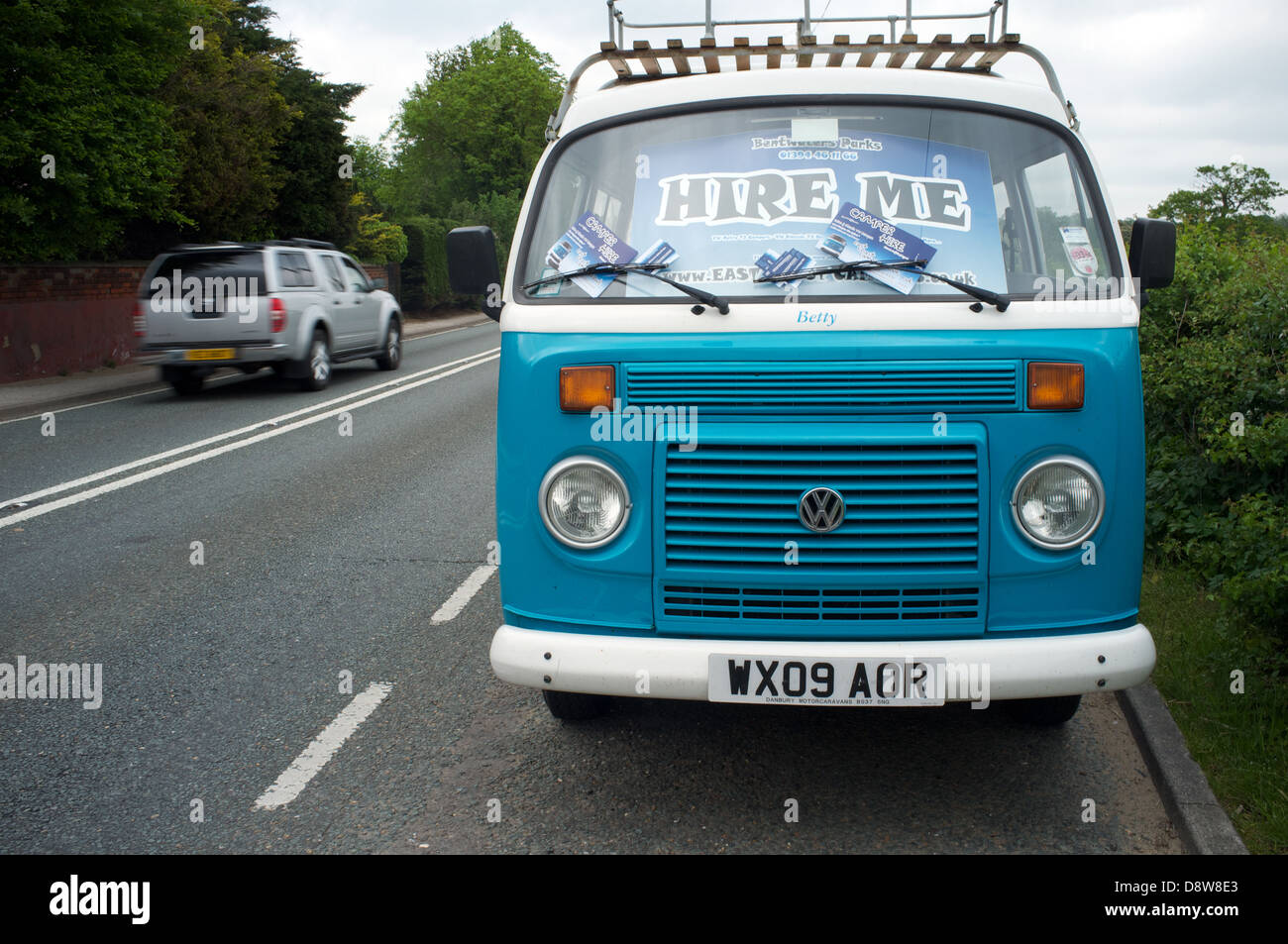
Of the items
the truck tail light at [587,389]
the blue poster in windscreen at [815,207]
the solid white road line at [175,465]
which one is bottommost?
the solid white road line at [175,465]

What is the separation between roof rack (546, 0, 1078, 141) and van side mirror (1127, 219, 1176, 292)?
708 mm

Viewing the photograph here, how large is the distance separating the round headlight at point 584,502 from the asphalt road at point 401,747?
3.02 ft

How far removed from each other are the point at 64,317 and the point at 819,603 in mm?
17139

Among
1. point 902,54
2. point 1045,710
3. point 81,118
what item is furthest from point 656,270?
point 81,118

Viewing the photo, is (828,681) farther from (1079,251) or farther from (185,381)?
(185,381)

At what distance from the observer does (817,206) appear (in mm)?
3670

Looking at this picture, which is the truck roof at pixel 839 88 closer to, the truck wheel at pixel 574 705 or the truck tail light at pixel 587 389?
the truck tail light at pixel 587 389

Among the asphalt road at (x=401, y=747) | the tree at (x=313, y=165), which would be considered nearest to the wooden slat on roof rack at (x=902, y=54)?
the asphalt road at (x=401, y=747)

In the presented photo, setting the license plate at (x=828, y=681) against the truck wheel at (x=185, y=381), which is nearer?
the license plate at (x=828, y=681)

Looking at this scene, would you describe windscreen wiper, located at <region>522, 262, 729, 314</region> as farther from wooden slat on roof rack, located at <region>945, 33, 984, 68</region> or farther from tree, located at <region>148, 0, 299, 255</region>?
tree, located at <region>148, 0, 299, 255</region>

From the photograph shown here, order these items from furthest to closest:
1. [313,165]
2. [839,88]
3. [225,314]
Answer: [313,165] → [225,314] → [839,88]

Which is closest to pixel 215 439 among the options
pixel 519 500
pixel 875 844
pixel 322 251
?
pixel 322 251

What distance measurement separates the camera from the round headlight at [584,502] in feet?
11.0

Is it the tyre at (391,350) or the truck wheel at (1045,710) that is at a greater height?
the tyre at (391,350)
